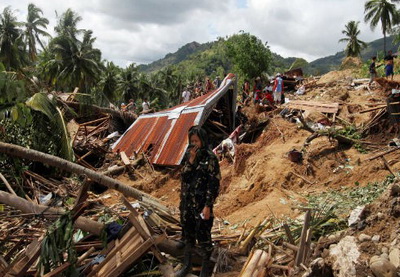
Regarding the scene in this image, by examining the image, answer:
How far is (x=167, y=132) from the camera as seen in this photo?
11.1 metres

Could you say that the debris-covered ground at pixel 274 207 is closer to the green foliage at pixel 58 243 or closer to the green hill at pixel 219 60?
the green foliage at pixel 58 243

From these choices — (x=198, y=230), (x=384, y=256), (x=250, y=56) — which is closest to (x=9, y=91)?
(x=198, y=230)

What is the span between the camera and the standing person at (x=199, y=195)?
3652mm

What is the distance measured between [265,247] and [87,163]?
8.56 m

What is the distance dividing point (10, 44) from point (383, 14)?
3625cm

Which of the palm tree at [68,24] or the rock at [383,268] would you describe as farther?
the palm tree at [68,24]

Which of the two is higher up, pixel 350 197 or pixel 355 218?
pixel 355 218

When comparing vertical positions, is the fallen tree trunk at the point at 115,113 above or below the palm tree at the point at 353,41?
below

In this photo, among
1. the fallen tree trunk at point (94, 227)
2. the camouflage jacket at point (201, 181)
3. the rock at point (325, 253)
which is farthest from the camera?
the fallen tree trunk at point (94, 227)

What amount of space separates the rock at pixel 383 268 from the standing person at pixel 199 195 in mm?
1635

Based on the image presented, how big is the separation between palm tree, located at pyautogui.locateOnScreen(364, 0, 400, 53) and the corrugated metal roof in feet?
93.9

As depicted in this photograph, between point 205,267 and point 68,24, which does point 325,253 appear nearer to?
point 205,267

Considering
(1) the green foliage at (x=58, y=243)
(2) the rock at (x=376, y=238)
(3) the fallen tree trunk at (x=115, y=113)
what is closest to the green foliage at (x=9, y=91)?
(1) the green foliage at (x=58, y=243)

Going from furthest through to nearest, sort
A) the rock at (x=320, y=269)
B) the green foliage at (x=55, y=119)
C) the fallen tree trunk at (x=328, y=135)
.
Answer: the fallen tree trunk at (x=328, y=135) < the green foliage at (x=55, y=119) < the rock at (x=320, y=269)
